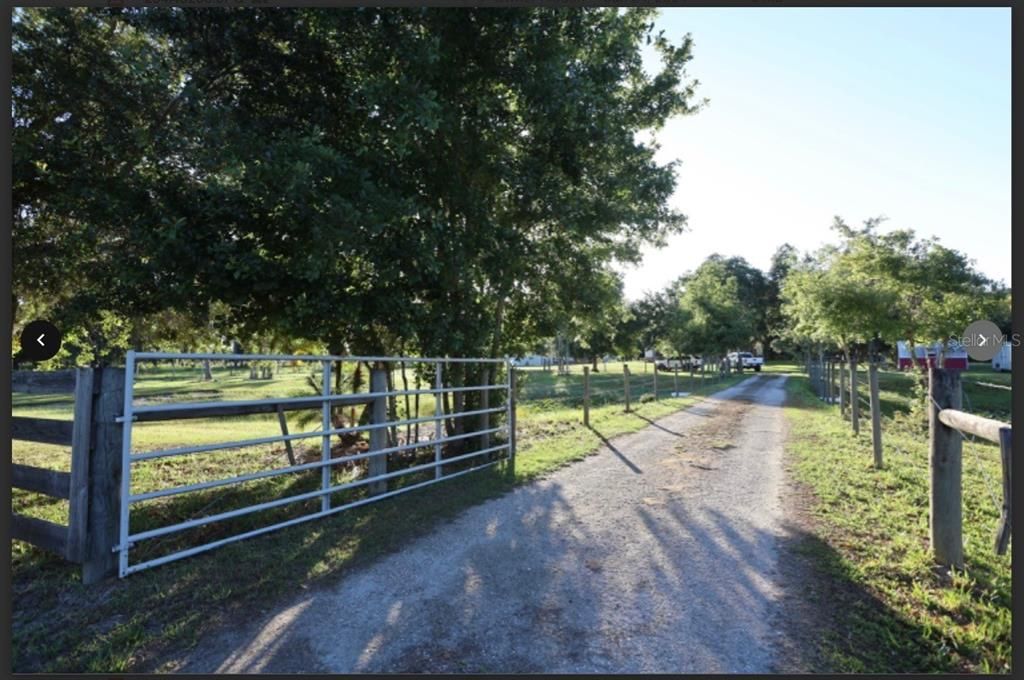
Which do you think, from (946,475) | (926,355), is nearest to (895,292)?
(926,355)

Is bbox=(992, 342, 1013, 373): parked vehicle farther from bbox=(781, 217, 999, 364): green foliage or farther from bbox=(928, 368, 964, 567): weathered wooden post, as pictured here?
bbox=(781, 217, 999, 364): green foliage

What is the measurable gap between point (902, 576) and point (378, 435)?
14.8 ft

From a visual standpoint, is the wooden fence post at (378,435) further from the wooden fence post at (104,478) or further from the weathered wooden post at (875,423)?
the weathered wooden post at (875,423)

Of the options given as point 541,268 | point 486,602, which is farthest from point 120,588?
point 541,268

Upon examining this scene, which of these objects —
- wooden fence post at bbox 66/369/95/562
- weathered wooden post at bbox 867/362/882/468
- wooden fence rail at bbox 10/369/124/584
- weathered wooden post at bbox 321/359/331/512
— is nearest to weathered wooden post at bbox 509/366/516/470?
weathered wooden post at bbox 321/359/331/512

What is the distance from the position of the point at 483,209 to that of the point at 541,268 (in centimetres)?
189

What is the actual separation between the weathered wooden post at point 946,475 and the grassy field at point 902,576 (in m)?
0.11

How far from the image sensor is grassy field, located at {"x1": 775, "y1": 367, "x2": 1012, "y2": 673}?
2.60 m

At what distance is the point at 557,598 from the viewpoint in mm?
3168

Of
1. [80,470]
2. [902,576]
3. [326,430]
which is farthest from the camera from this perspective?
[326,430]

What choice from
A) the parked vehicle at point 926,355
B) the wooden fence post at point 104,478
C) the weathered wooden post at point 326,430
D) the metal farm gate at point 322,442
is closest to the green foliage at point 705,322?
the parked vehicle at point 926,355

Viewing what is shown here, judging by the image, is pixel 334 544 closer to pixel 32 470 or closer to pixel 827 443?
pixel 32 470

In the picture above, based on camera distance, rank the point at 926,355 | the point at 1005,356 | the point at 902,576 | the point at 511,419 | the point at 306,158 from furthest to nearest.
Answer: the point at 926,355 → the point at 511,419 → the point at 306,158 → the point at 1005,356 → the point at 902,576

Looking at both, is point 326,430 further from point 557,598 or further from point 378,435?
point 557,598
